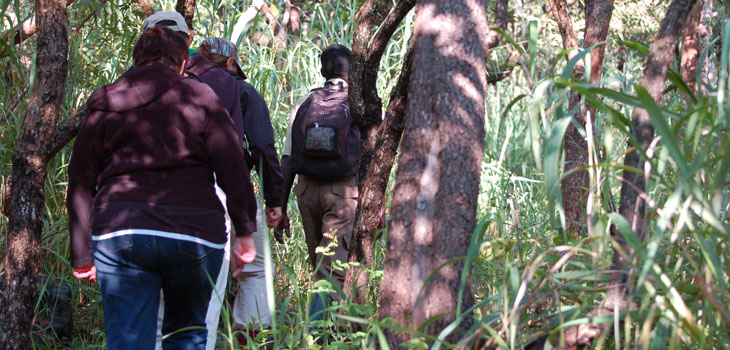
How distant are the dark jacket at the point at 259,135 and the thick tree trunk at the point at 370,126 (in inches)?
16.3

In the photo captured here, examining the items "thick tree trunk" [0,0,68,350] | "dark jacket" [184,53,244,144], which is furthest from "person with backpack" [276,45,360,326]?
"thick tree trunk" [0,0,68,350]

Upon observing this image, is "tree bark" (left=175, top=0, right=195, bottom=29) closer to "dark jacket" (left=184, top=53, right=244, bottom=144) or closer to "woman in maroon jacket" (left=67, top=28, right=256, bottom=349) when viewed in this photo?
"dark jacket" (left=184, top=53, right=244, bottom=144)

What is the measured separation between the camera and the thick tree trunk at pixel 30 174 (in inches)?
148

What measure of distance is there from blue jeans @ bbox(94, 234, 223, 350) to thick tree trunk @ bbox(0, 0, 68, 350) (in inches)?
46.6

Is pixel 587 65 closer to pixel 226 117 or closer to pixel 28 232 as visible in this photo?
pixel 226 117

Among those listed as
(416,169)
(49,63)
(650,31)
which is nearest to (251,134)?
(49,63)

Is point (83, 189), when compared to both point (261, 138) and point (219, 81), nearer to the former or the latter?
point (219, 81)

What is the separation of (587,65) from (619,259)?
54 cm

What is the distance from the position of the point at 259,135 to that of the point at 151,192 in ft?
4.49

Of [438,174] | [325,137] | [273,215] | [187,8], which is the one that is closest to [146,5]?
[187,8]

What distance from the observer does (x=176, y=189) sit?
274 cm

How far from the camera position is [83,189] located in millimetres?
2867

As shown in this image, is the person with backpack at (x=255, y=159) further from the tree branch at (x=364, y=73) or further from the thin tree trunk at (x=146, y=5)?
the thin tree trunk at (x=146, y=5)

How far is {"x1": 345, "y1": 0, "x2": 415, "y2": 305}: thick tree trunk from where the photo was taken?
3.70 meters
